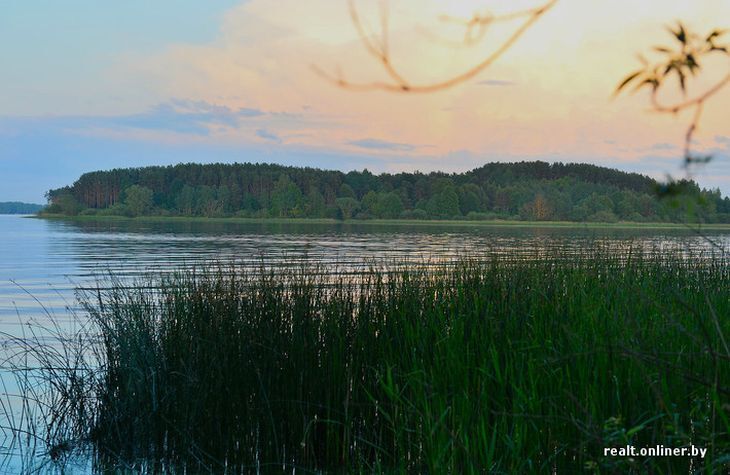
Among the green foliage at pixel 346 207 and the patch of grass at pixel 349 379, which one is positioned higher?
the green foliage at pixel 346 207

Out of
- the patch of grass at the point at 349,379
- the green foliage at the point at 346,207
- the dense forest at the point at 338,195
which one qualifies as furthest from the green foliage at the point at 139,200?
the patch of grass at the point at 349,379

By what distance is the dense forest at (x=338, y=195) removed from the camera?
109 metres

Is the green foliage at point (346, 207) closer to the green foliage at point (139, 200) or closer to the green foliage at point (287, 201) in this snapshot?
the green foliage at point (287, 201)

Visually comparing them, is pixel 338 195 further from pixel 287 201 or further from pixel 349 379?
pixel 349 379

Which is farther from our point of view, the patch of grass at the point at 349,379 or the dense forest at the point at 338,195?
the dense forest at the point at 338,195

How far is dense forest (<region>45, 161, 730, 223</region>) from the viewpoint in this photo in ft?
359

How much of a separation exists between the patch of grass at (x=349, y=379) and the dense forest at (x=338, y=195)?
9563cm

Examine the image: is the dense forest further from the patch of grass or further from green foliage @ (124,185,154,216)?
the patch of grass

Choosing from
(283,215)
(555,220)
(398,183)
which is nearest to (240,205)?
(283,215)

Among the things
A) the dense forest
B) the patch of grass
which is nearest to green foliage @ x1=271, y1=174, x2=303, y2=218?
the dense forest

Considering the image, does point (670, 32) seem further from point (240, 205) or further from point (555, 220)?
point (240, 205)

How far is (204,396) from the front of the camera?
5387 millimetres

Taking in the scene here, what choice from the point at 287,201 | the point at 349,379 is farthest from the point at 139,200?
the point at 349,379

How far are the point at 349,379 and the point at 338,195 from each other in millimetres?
122123
